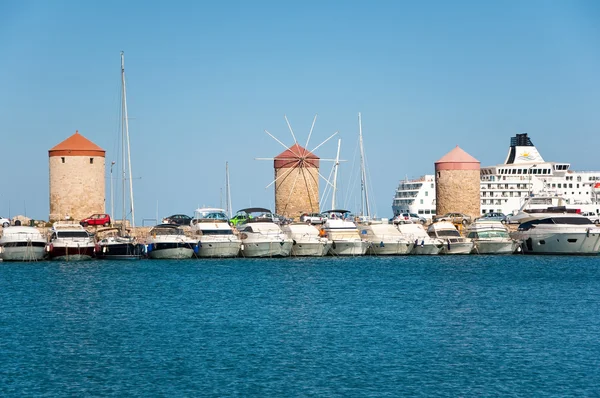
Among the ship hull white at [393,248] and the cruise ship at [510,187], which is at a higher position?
the cruise ship at [510,187]

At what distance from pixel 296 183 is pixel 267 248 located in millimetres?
30930

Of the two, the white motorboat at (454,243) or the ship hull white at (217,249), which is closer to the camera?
the ship hull white at (217,249)

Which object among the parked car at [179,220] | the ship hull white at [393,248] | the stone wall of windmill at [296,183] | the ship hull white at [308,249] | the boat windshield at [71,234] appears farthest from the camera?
the stone wall of windmill at [296,183]

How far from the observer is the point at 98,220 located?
68.9 m

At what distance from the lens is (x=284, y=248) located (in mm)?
57000

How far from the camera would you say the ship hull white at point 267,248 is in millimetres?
56938

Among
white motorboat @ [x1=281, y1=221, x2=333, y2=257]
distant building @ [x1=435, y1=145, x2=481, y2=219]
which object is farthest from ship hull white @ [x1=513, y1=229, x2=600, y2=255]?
distant building @ [x1=435, y1=145, x2=481, y2=219]

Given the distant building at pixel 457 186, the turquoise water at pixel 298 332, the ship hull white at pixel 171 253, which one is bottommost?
the turquoise water at pixel 298 332

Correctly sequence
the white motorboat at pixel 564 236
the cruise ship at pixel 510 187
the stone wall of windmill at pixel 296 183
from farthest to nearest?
the cruise ship at pixel 510 187
the stone wall of windmill at pixel 296 183
the white motorboat at pixel 564 236

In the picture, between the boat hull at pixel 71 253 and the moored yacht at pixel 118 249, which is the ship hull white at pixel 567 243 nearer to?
the moored yacht at pixel 118 249

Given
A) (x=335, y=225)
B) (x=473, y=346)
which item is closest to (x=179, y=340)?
(x=473, y=346)

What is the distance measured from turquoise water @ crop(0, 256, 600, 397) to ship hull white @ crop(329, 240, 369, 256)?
7.46 metres

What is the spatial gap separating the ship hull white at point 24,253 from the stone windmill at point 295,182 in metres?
34.2

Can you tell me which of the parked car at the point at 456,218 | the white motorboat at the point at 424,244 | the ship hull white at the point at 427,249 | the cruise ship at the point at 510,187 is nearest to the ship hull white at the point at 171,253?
the white motorboat at the point at 424,244
